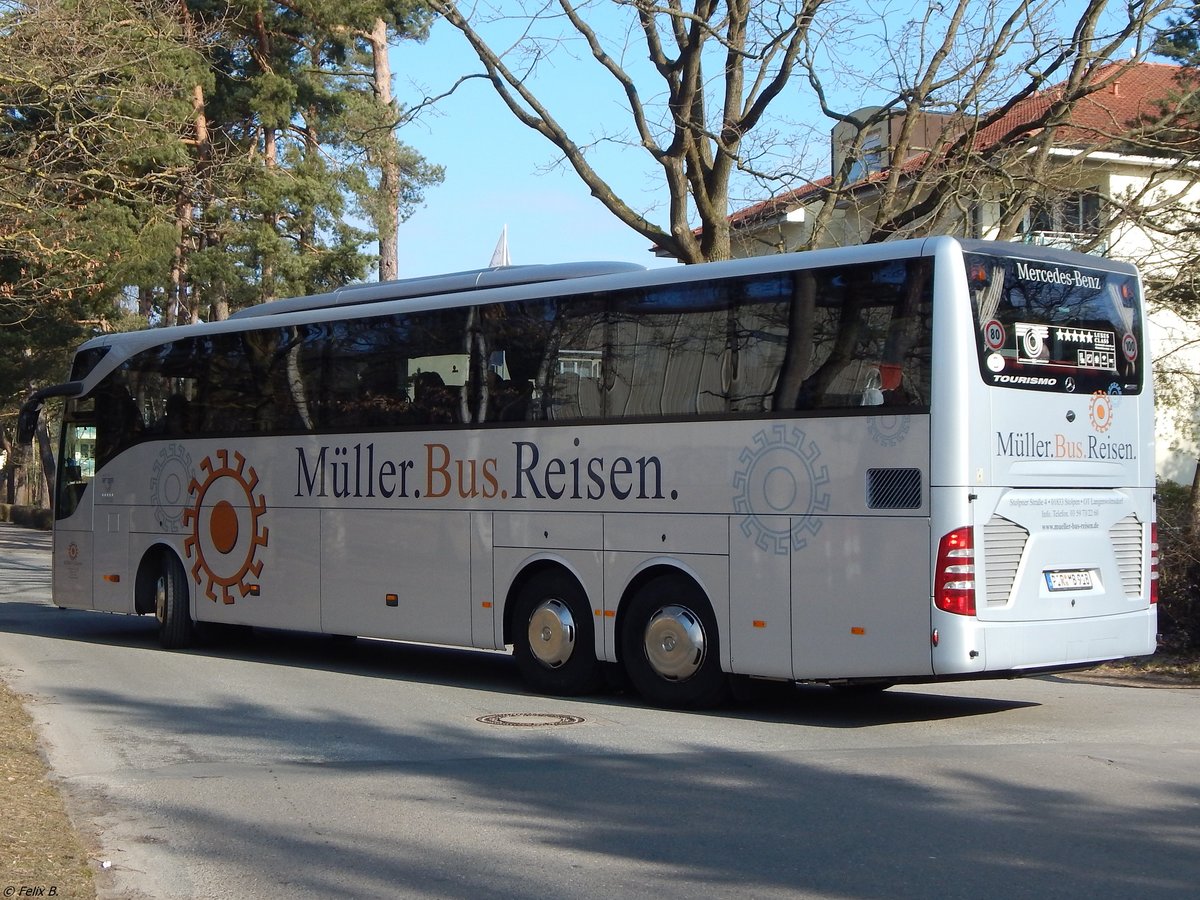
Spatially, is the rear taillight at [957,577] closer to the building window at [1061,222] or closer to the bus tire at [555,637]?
the bus tire at [555,637]

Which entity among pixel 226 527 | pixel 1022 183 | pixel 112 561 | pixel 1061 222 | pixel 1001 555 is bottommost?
pixel 112 561

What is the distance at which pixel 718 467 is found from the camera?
1137cm

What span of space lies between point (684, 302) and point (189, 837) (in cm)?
602

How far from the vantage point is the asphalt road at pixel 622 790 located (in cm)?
645

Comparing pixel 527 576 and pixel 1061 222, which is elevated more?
pixel 1061 222

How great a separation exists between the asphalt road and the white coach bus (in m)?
0.73

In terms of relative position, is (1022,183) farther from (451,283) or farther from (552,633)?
(552,633)

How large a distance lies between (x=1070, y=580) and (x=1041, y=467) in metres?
0.87

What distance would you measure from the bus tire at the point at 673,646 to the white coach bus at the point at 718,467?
0.9 inches

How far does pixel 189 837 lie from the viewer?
24.3 feet

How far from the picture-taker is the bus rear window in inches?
404

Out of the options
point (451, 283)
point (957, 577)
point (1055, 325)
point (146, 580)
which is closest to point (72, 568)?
point (146, 580)

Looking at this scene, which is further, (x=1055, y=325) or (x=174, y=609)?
(x=174, y=609)

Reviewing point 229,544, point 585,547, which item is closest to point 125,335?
point 229,544
